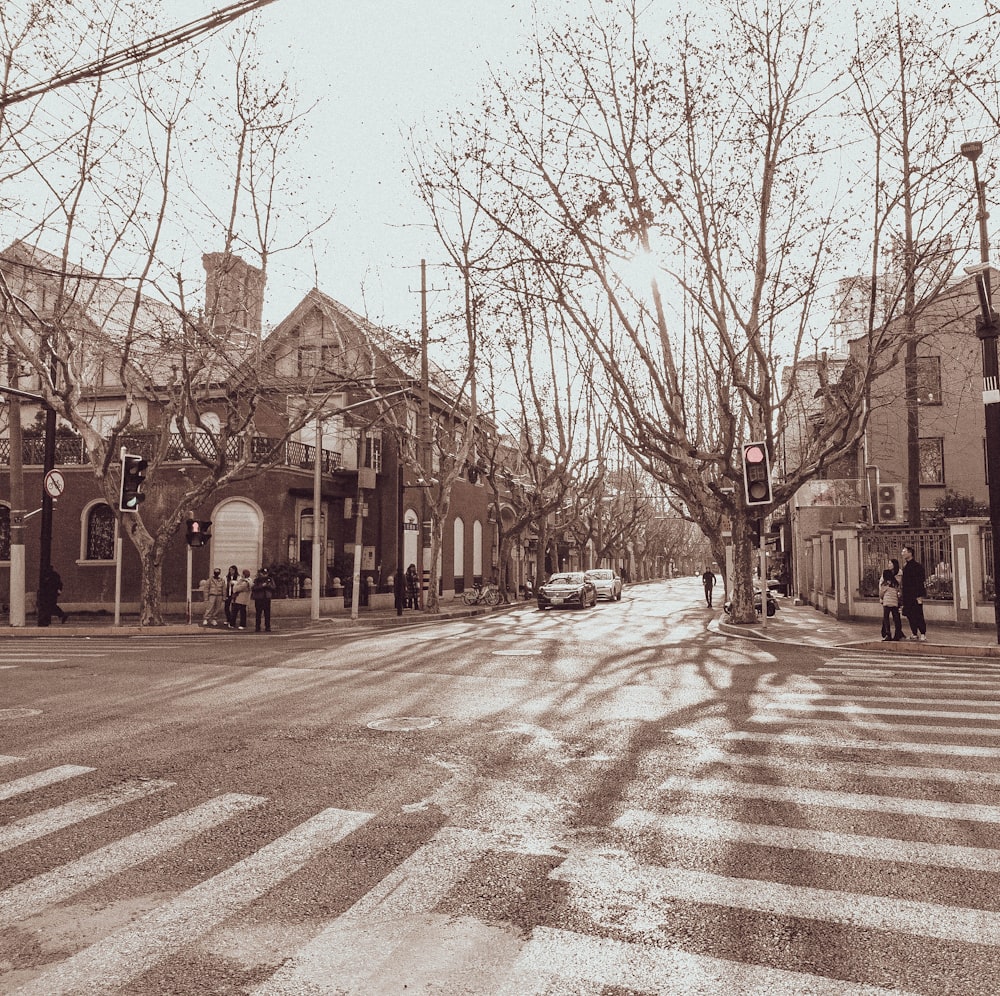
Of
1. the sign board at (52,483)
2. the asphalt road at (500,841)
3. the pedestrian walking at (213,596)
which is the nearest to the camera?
the asphalt road at (500,841)

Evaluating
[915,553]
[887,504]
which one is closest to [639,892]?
[915,553]

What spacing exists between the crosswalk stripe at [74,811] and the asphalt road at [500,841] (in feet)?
0.10

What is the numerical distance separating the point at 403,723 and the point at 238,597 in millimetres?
15542

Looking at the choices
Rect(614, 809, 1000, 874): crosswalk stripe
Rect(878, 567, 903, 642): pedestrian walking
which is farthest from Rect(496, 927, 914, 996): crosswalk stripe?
Rect(878, 567, 903, 642): pedestrian walking

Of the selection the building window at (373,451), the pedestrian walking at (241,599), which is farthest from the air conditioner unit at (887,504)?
the pedestrian walking at (241,599)

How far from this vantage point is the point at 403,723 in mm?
8484

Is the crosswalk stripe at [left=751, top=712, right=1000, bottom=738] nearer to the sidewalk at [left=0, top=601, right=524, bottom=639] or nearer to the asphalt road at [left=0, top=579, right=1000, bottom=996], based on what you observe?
the asphalt road at [left=0, top=579, right=1000, bottom=996]

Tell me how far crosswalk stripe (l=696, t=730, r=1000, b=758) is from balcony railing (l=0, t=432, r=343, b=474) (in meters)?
23.0

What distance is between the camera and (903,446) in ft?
121

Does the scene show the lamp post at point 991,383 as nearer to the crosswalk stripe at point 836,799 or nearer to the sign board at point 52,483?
the crosswalk stripe at point 836,799

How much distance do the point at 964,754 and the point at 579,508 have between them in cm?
4138

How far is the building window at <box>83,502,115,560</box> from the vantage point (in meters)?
30.4

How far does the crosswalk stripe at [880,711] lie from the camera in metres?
8.74

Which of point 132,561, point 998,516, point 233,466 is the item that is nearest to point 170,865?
point 998,516
